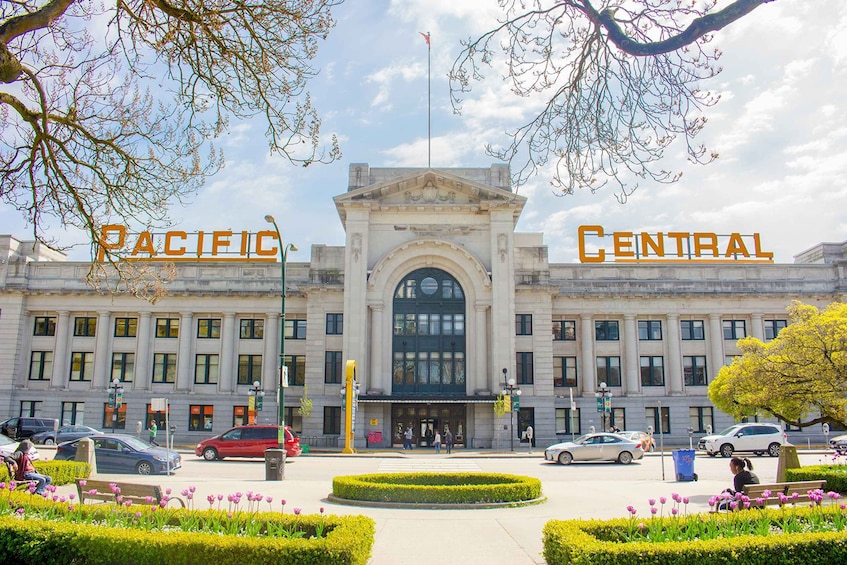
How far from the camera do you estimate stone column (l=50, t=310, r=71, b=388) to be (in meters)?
54.5

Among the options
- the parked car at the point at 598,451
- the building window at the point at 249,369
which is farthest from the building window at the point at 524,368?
the building window at the point at 249,369

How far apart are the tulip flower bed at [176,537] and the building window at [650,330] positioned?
49528 millimetres

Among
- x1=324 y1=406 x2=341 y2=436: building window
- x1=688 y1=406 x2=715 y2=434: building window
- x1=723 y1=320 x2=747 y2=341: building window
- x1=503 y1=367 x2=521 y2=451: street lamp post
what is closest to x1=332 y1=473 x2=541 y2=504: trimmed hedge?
x1=503 y1=367 x2=521 y2=451: street lamp post

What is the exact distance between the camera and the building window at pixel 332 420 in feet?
167

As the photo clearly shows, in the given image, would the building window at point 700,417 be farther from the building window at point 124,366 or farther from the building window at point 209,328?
the building window at point 124,366

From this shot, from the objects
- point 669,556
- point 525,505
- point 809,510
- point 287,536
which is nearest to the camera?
point 669,556

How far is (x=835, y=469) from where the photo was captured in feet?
63.9

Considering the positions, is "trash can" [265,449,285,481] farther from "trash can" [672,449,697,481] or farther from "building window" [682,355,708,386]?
"building window" [682,355,708,386]

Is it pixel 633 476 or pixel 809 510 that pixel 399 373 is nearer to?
pixel 633 476

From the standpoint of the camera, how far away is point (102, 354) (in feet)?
180

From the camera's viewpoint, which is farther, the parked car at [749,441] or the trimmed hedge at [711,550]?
the parked car at [749,441]

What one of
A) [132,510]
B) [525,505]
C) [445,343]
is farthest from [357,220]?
[132,510]

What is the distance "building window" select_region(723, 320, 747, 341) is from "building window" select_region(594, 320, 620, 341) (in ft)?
28.9

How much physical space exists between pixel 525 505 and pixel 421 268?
3546 cm
